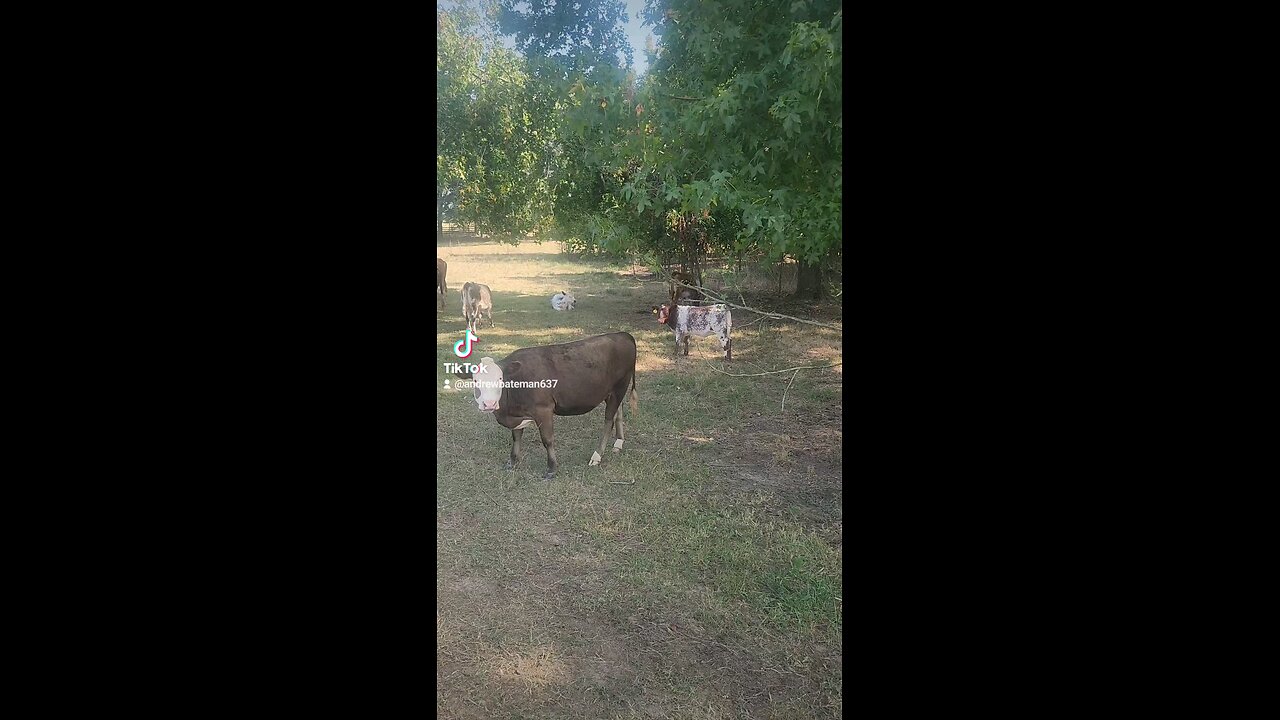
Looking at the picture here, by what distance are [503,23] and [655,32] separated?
0.46 m

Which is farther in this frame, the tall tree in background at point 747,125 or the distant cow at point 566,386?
the distant cow at point 566,386

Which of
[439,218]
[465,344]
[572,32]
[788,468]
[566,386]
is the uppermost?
[572,32]

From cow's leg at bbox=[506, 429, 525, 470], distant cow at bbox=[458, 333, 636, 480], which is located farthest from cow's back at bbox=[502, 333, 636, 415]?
cow's leg at bbox=[506, 429, 525, 470]

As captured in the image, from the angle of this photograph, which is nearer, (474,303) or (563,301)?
(474,303)

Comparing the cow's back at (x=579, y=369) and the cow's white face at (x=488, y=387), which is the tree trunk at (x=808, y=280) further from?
the cow's white face at (x=488, y=387)

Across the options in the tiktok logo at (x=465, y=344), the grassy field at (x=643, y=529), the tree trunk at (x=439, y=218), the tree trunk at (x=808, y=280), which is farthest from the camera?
the tree trunk at (x=808, y=280)

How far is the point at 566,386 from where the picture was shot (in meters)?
2.90

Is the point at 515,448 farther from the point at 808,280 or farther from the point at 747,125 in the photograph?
the point at 747,125

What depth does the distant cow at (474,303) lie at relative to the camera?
272 centimetres

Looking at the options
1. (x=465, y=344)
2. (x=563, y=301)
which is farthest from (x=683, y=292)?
(x=465, y=344)

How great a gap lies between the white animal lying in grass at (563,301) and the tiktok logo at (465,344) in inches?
12.1

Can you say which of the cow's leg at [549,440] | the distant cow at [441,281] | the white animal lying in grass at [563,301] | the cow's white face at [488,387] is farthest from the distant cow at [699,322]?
the distant cow at [441,281]

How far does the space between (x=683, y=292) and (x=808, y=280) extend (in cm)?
42

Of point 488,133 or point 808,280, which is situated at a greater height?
point 488,133
